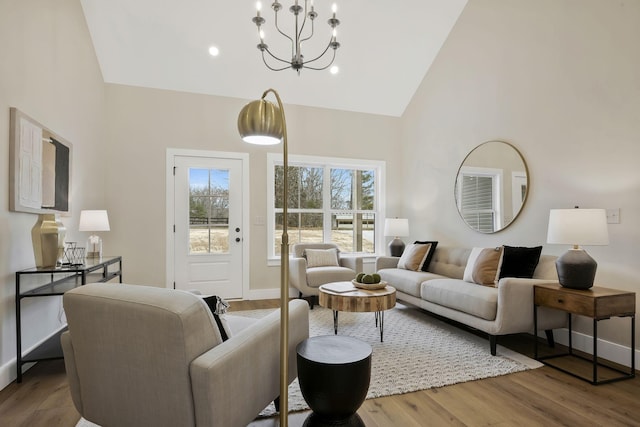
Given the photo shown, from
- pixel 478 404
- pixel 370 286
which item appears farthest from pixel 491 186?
pixel 478 404

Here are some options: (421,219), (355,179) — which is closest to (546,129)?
(421,219)

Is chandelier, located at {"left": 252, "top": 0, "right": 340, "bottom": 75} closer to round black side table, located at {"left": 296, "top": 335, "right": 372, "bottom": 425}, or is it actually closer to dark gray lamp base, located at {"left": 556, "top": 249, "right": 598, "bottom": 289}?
round black side table, located at {"left": 296, "top": 335, "right": 372, "bottom": 425}

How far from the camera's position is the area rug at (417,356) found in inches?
92.7

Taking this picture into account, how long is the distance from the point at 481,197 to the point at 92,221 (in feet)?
13.5

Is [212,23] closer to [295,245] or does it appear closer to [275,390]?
[295,245]

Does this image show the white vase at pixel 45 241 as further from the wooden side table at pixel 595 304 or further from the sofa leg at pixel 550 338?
the sofa leg at pixel 550 338

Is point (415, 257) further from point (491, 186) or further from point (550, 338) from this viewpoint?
point (550, 338)

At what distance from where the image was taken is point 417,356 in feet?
9.29

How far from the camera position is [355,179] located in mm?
5727

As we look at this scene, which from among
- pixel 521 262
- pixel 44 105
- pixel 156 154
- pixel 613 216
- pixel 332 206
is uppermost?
pixel 44 105

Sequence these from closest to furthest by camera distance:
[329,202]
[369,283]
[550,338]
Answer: [550,338] < [369,283] < [329,202]

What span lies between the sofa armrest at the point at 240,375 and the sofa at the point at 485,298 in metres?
1.77

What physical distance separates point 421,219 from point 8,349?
4659 millimetres

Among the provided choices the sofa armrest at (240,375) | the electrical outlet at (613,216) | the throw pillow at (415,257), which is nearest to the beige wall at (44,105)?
the sofa armrest at (240,375)
